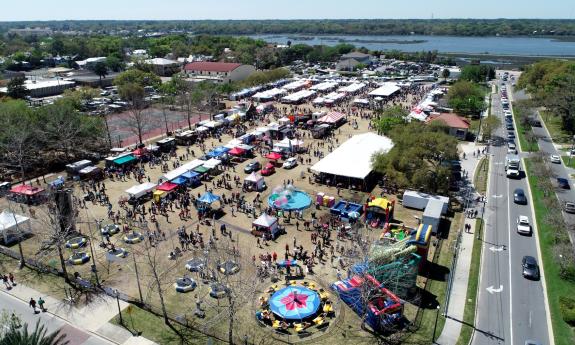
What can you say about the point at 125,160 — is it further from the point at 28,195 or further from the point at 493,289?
the point at 493,289

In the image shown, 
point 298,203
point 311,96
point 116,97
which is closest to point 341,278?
point 298,203

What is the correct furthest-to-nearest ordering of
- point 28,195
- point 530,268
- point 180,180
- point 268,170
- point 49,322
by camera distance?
1. point 268,170
2. point 180,180
3. point 28,195
4. point 530,268
5. point 49,322

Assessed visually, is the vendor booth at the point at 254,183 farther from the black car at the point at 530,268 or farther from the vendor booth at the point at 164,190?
the black car at the point at 530,268

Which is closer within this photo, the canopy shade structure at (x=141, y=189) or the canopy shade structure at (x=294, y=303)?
the canopy shade structure at (x=294, y=303)

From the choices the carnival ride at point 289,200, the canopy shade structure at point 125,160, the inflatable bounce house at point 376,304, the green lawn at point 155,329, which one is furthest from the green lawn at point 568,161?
the canopy shade structure at point 125,160

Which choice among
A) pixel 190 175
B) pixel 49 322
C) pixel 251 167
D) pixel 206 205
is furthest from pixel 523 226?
pixel 49 322

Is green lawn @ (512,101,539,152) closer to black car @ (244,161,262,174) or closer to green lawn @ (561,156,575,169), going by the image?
green lawn @ (561,156,575,169)
